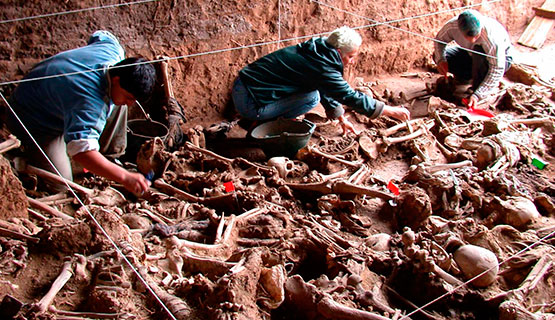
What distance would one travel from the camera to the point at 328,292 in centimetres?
241

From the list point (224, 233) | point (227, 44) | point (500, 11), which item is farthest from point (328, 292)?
point (500, 11)

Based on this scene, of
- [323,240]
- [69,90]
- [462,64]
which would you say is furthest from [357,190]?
[462,64]

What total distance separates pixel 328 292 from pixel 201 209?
1.23 metres

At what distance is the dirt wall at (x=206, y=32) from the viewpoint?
4.00m

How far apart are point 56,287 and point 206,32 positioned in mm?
3374

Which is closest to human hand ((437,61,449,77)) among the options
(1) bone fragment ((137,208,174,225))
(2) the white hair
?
(2) the white hair

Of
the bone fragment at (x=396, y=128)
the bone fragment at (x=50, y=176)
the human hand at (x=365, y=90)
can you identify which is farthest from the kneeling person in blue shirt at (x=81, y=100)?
the human hand at (x=365, y=90)

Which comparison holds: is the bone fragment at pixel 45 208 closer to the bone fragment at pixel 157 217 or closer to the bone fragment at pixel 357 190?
the bone fragment at pixel 157 217

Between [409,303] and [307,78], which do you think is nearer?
[409,303]

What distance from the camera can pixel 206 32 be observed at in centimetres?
491

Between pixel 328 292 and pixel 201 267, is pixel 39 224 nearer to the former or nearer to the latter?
pixel 201 267

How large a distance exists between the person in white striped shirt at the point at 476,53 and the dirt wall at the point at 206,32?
825mm

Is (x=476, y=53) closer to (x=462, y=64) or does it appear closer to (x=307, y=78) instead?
(x=462, y=64)

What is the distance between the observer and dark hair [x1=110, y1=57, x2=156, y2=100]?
2844mm
